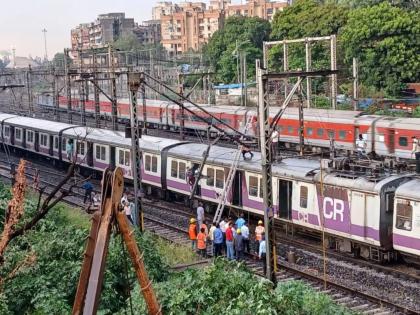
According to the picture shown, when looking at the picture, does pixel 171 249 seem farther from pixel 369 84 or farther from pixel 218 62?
pixel 218 62

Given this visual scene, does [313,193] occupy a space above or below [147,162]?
above

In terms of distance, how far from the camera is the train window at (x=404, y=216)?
16969 mm

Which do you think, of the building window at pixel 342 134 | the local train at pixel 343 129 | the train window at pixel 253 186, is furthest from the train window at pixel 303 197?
the building window at pixel 342 134

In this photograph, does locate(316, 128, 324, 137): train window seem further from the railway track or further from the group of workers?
the group of workers

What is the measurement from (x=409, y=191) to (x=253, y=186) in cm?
632

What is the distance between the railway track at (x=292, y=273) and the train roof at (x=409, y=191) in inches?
81.6

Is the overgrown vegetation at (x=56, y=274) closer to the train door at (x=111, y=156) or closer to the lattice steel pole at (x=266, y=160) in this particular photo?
the lattice steel pole at (x=266, y=160)

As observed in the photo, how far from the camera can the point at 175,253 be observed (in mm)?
19906

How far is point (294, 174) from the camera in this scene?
66.7ft

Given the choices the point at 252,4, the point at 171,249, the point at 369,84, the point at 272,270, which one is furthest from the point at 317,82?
the point at 252,4

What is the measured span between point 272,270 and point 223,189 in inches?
321

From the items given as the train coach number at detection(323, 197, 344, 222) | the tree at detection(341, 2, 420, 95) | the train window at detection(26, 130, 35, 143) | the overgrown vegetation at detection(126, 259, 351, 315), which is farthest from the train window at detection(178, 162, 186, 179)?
the tree at detection(341, 2, 420, 95)

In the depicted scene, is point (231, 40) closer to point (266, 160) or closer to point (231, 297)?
point (266, 160)

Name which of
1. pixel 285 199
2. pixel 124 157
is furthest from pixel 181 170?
pixel 285 199
